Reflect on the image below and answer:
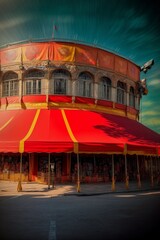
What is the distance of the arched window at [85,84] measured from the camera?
21656mm


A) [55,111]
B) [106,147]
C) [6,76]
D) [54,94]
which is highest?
[6,76]

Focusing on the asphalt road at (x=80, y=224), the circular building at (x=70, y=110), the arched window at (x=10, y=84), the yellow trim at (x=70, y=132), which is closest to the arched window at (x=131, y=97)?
the circular building at (x=70, y=110)

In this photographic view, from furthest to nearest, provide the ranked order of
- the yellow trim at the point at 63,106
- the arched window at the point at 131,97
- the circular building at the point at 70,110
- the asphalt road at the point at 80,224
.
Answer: the arched window at the point at 131,97 < the yellow trim at the point at 63,106 < the circular building at the point at 70,110 < the asphalt road at the point at 80,224

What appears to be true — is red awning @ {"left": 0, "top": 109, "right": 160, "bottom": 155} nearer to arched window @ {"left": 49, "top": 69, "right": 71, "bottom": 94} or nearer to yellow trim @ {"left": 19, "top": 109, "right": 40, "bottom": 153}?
yellow trim @ {"left": 19, "top": 109, "right": 40, "bottom": 153}

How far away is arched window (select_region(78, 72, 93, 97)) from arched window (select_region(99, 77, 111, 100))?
84cm

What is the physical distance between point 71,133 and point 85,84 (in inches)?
241

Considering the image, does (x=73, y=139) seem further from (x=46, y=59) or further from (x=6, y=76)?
(x=6, y=76)

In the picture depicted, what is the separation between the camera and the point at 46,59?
2097 centimetres

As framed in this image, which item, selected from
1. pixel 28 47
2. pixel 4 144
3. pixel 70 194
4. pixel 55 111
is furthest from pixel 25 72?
pixel 70 194

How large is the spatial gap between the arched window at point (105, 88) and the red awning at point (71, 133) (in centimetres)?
188

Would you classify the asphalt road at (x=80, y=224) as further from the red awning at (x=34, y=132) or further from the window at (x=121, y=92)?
the window at (x=121, y=92)

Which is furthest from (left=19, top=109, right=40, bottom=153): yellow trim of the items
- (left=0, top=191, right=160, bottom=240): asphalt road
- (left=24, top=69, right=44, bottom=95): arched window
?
(left=0, top=191, right=160, bottom=240): asphalt road

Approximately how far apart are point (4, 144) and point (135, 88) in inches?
523

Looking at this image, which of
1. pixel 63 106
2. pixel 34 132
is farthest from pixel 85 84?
pixel 34 132
